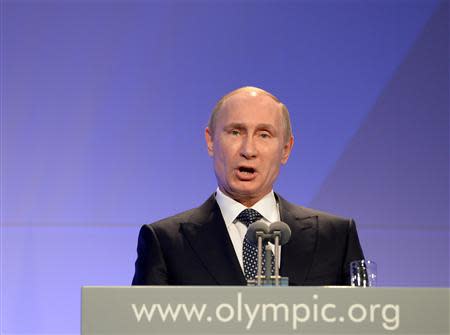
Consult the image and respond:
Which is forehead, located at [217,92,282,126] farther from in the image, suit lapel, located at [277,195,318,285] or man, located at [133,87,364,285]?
suit lapel, located at [277,195,318,285]

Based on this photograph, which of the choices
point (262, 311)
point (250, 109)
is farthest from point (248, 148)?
point (262, 311)

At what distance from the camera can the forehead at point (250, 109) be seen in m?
2.81

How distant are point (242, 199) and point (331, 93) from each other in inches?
60.6

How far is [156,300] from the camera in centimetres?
196

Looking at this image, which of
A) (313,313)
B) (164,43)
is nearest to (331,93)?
(164,43)

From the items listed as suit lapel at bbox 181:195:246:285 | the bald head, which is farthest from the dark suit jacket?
the bald head

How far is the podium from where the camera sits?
1.94 meters

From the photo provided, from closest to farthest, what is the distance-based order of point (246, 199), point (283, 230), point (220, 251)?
point (283, 230) < point (220, 251) < point (246, 199)

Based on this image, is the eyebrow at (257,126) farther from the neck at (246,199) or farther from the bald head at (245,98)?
the neck at (246,199)

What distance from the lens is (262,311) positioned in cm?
195

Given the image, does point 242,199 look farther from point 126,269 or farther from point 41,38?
point 41,38

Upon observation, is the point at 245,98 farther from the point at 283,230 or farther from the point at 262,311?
the point at 262,311

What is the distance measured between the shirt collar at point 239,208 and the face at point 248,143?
26 mm

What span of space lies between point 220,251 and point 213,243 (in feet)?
0.12
